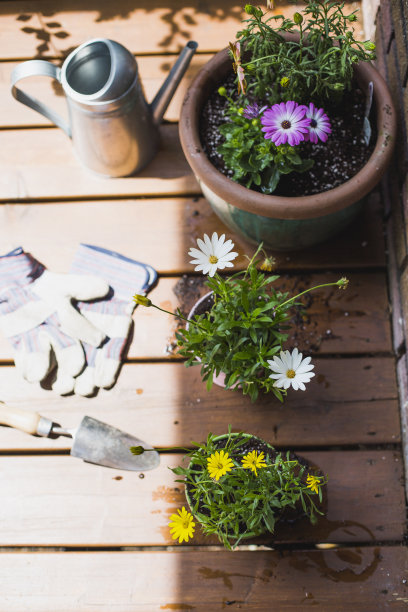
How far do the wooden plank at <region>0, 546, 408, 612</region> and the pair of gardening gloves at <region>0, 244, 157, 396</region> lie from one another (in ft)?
1.43

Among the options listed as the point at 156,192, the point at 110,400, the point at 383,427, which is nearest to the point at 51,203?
the point at 156,192

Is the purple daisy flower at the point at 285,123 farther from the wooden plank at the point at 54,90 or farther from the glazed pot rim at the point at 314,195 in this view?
the wooden plank at the point at 54,90

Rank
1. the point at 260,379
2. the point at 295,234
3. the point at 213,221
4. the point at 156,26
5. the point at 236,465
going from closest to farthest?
the point at 236,465 < the point at 260,379 < the point at 295,234 < the point at 213,221 < the point at 156,26

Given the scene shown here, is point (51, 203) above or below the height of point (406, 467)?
above

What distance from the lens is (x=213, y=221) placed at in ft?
5.49

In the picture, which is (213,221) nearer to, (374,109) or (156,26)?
(374,109)

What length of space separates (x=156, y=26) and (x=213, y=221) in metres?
0.70

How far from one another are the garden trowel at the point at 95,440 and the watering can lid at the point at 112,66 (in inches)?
30.9

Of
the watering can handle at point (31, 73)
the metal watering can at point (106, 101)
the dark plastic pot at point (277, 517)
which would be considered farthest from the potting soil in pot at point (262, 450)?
the watering can handle at point (31, 73)

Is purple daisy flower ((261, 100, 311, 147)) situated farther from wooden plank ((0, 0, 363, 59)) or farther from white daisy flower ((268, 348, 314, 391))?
wooden plank ((0, 0, 363, 59))

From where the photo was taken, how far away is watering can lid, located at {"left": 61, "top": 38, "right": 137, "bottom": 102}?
1412mm

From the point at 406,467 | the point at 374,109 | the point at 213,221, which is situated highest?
the point at 374,109

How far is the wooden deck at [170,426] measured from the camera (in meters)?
1.38

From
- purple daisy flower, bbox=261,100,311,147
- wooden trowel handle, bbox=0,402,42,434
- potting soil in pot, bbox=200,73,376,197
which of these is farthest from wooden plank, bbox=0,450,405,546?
purple daisy flower, bbox=261,100,311,147
